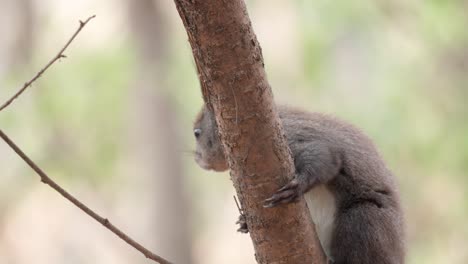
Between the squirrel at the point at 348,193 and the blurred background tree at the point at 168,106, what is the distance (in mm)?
6156

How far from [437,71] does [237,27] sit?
1005cm

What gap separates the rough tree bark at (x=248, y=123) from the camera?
3.59 metres

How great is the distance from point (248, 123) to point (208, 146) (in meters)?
2.61

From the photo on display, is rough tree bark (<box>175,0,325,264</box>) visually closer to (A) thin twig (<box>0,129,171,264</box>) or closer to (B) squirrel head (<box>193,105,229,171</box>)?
(A) thin twig (<box>0,129,171,264</box>)

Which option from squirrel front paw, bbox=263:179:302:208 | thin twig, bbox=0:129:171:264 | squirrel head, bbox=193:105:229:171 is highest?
squirrel head, bbox=193:105:229:171

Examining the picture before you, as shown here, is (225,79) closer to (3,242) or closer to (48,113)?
(48,113)

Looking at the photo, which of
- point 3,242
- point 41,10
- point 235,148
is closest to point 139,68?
point 41,10

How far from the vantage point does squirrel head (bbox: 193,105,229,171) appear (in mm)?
6309

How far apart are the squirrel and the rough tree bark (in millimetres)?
1021

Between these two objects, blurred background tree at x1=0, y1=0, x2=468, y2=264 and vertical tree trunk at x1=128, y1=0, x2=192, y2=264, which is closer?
blurred background tree at x1=0, y1=0, x2=468, y2=264

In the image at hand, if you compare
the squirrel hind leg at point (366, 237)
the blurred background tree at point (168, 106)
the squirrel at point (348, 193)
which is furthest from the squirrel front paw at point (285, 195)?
the blurred background tree at point (168, 106)

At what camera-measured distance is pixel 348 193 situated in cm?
555

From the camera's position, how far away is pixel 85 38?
48.4ft

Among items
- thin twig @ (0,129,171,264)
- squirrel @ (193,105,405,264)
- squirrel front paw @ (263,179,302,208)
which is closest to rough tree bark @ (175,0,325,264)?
squirrel front paw @ (263,179,302,208)
